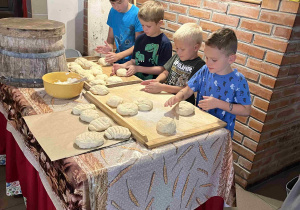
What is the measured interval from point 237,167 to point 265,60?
883mm

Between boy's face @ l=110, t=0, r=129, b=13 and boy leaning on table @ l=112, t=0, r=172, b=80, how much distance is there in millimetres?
270

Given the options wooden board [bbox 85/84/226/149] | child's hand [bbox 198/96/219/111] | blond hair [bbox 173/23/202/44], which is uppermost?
blond hair [bbox 173/23/202/44]

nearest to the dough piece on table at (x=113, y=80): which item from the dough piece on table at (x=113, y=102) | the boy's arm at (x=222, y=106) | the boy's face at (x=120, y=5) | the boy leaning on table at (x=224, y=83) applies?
the dough piece on table at (x=113, y=102)

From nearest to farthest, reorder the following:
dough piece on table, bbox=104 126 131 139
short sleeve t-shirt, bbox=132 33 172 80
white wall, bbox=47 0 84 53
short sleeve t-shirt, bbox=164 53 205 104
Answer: dough piece on table, bbox=104 126 131 139 < short sleeve t-shirt, bbox=164 53 205 104 < short sleeve t-shirt, bbox=132 33 172 80 < white wall, bbox=47 0 84 53

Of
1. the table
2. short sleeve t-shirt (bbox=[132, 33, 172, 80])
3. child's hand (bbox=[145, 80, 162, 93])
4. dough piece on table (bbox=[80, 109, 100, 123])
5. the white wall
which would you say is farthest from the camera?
the white wall

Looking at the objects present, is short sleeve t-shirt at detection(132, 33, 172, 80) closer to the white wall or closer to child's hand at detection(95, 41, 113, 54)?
child's hand at detection(95, 41, 113, 54)

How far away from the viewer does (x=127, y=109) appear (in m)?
1.29

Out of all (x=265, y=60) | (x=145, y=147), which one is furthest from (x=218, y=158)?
(x=265, y=60)

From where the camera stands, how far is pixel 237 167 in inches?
90.8

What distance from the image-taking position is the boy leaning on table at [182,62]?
5.31ft

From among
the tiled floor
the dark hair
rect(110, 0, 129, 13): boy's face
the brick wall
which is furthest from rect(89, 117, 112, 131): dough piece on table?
the brick wall

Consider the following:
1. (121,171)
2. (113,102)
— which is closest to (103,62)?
(113,102)

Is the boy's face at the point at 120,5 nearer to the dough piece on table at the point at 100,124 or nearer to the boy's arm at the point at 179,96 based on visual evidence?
the boy's arm at the point at 179,96

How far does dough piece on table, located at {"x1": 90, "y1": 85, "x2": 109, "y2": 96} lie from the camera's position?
147 centimetres
